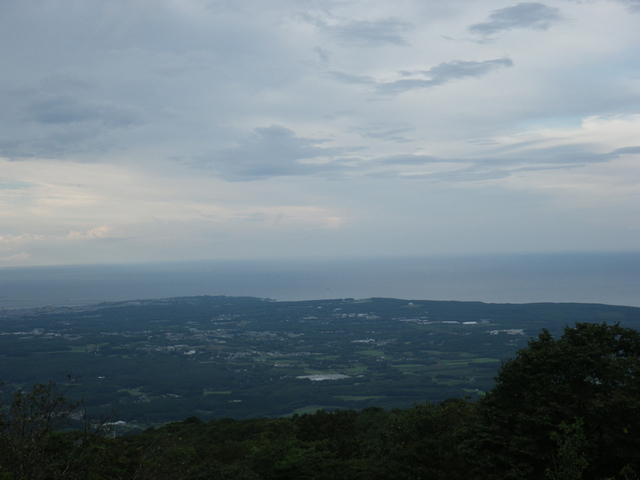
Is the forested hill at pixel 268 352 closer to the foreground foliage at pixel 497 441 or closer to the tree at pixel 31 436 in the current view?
the foreground foliage at pixel 497 441

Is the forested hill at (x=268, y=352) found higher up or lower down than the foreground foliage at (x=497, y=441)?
lower down

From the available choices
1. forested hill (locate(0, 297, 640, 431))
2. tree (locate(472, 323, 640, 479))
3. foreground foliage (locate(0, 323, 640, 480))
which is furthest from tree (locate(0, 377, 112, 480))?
forested hill (locate(0, 297, 640, 431))

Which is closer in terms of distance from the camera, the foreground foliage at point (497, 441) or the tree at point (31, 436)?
the tree at point (31, 436)

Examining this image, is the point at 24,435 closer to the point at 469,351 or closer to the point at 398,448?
the point at 398,448

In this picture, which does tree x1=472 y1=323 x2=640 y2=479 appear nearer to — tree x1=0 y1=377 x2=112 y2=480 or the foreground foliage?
the foreground foliage

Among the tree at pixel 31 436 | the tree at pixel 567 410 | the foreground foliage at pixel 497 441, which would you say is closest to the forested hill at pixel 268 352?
the foreground foliage at pixel 497 441

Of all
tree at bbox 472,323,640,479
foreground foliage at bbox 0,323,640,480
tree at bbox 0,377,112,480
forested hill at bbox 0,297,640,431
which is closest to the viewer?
tree at bbox 0,377,112,480

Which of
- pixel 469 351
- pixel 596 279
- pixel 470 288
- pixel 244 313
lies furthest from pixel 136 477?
pixel 596 279
